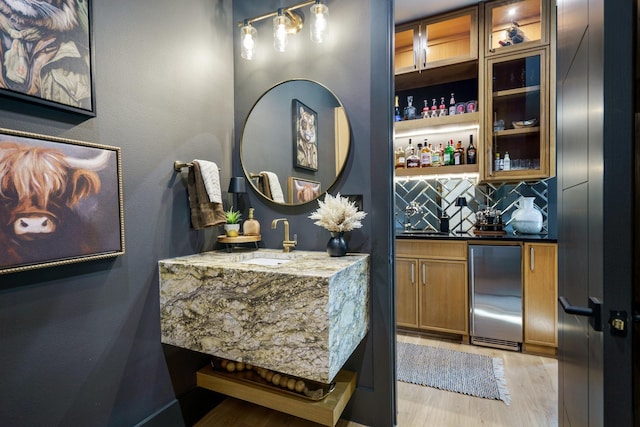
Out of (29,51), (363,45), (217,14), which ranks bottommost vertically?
(29,51)

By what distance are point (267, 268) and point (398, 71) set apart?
2585 mm

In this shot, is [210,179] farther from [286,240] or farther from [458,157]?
[458,157]

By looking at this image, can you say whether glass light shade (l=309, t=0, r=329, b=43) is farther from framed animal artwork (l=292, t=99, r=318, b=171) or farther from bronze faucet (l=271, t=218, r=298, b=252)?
bronze faucet (l=271, t=218, r=298, b=252)

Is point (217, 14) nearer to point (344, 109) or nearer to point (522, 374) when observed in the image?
point (344, 109)

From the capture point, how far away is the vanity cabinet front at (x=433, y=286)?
2631 mm

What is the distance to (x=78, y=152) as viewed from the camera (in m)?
1.19

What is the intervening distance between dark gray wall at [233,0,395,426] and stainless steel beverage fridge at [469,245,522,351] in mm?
1320

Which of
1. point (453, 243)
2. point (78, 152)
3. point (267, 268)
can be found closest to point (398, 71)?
point (453, 243)

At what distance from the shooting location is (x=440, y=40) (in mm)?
2990

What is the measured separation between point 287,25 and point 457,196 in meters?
2.37

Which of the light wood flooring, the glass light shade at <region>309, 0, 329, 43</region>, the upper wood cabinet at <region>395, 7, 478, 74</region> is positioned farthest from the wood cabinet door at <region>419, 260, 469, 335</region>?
the glass light shade at <region>309, 0, 329, 43</region>

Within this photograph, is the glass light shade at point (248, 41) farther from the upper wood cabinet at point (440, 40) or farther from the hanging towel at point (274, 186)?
the upper wood cabinet at point (440, 40)

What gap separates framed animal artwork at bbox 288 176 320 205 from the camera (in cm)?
181

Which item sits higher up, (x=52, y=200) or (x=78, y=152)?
(x=78, y=152)
